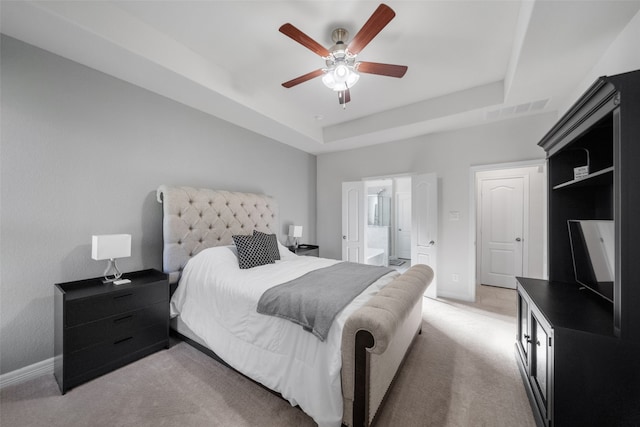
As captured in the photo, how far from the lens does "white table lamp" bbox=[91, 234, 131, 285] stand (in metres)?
1.96

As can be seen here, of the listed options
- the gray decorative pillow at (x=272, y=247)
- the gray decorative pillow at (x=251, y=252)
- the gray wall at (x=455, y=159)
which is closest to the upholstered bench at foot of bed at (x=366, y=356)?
the gray decorative pillow at (x=251, y=252)

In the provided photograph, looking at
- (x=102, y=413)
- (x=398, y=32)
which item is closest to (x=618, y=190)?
(x=398, y=32)

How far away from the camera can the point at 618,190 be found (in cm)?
110

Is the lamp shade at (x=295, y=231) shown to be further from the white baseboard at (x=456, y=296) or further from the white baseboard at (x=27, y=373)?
the white baseboard at (x=27, y=373)

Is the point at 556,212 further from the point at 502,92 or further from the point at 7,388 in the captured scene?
the point at 7,388

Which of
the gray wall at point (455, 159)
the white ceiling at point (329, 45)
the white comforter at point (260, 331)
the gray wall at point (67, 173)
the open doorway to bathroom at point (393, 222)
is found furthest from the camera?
the open doorway to bathroom at point (393, 222)

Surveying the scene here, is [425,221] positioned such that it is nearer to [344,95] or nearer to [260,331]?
[344,95]

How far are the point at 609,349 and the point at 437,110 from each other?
2901 millimetres

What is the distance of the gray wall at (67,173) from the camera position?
1845 mm

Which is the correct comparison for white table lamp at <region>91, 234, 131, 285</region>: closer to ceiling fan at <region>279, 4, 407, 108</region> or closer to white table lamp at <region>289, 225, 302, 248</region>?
ceiling fan at <region>279, 4, 407, 108</region>

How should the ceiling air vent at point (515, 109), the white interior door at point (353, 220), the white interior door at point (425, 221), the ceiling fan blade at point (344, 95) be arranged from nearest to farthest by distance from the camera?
the ceiling fan blade at point (344, 95) → the ceiling air vent at point (515, 109) → the white interior door at point (425, 221) → the white interior door at point (353, 220)

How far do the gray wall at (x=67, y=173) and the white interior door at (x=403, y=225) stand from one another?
5.41m

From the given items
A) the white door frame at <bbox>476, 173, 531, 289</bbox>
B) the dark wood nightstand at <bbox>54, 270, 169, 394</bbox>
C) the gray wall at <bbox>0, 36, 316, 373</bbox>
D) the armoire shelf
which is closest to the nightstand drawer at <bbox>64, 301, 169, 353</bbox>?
the dark wood nightstand at <bbox>54, 270, 169, 394</bbox>

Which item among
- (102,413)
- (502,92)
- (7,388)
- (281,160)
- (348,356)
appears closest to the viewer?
(348,356)
